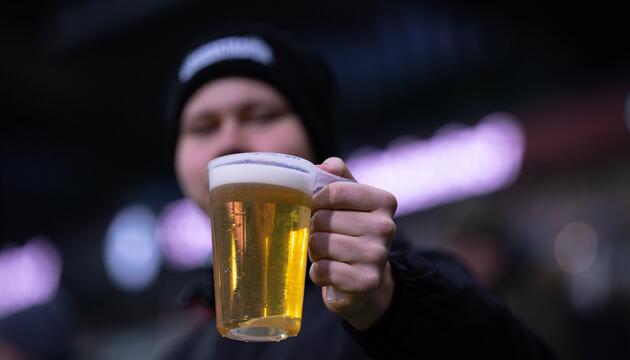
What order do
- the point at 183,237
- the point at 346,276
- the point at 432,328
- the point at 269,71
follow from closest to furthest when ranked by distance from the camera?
the point at 346,276 < the point at 432,328 < the point at 269,71 < the point at 183,237

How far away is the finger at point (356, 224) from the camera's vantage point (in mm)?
876

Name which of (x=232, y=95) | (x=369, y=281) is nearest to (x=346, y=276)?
(x=369, y=281)

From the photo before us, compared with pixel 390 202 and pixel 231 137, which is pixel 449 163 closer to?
pixel 231 137

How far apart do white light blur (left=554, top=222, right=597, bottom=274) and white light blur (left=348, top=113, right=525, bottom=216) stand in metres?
0.65

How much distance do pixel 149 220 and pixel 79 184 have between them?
149 cm

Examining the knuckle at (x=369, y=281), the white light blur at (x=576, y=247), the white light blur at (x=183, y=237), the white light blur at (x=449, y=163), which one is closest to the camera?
the knuckle at (x=369, y=281)

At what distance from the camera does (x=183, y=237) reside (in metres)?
8.16

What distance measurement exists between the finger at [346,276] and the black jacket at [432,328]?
14cm

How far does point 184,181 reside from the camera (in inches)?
56.9

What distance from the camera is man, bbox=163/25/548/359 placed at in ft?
2.88

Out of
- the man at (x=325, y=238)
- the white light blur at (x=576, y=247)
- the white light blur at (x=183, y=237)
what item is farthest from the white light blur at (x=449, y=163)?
the man at (x=325, y=238)

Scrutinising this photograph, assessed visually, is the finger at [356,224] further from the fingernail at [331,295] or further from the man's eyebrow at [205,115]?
the man's eyebrow at [205,115]

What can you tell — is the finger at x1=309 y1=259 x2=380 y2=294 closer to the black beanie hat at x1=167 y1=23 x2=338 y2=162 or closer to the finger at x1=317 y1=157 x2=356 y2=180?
the finger at x1=317 y1=157 x2=356 y2=180

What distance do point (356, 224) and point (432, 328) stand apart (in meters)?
0.24
